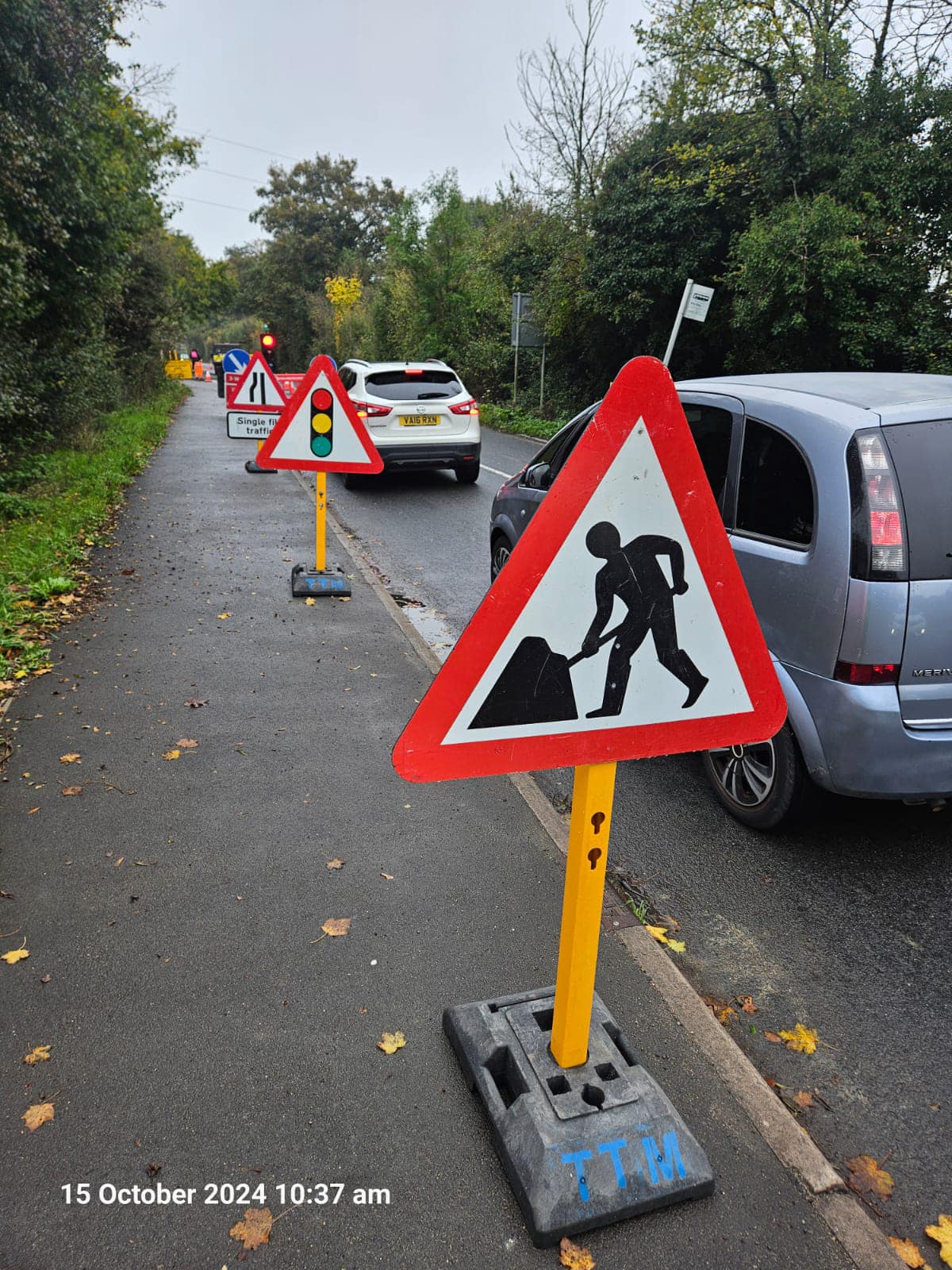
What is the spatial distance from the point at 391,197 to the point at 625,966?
7446cm

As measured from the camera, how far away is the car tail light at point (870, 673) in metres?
3.07

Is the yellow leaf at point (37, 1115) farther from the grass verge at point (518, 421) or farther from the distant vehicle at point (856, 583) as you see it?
the grass verge at point (518, 421)

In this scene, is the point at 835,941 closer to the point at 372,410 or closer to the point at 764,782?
the point at 764,782

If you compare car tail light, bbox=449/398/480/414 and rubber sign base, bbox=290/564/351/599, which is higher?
car tail light, bbox=449/398/480/414

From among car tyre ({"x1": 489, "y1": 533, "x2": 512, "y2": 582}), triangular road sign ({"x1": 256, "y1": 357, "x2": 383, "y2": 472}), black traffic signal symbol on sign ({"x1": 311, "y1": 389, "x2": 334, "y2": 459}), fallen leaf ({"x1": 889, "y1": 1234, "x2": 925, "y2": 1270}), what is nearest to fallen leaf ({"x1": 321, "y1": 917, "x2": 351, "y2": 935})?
fallen leaf ({"x1": 889, "y1": 1234, "x2": 925, "y2": 1270})

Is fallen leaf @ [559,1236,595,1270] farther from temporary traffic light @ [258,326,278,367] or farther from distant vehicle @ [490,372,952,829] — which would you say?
temporary traffic light @ [258,326,278,367]

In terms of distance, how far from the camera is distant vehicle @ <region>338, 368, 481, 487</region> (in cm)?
1255

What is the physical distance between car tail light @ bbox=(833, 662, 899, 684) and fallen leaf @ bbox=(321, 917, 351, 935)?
2.05 m

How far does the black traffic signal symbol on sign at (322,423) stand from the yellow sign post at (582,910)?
549 centimetres

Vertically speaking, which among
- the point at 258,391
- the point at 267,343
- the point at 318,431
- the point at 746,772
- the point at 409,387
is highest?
the point at 267,343

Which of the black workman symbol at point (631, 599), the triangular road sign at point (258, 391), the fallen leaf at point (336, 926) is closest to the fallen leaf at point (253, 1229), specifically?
the fallen leaf at point (336, 926)

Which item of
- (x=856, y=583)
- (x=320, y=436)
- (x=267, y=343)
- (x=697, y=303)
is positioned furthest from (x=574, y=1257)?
(x=267, y=343)

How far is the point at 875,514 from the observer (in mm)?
3047

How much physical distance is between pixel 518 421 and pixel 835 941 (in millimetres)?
22648
